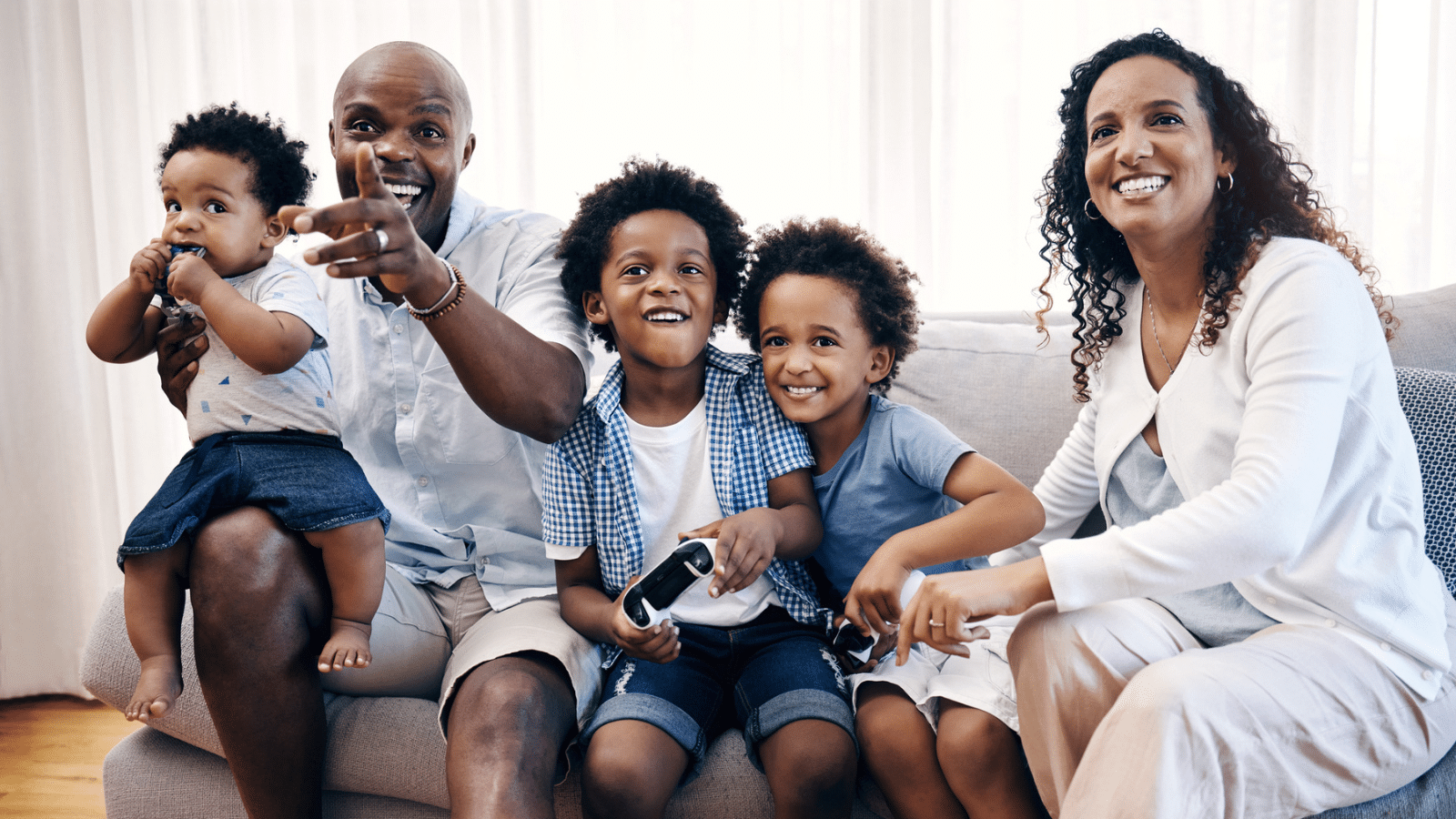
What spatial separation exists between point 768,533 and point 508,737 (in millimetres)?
393

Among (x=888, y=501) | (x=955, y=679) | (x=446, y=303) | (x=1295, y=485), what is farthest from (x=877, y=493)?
(x=446, y=303)

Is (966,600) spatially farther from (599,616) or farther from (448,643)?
(448,643)

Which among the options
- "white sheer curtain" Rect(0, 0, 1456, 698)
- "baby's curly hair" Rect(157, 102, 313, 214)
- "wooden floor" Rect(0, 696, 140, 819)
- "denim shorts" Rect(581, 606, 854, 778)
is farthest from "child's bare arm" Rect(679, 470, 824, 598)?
"wooden floor" Rect(0, 696, 140, 819)

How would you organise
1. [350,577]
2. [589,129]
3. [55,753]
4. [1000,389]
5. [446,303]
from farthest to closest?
1. [589,129]
2. [55,753]
3. [1000,389]
4. [350,577]
5. [446,303]

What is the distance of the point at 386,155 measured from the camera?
1365 millimetres

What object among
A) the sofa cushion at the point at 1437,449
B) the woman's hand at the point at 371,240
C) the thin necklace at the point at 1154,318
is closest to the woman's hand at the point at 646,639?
the woman's hand at the point at 371,240

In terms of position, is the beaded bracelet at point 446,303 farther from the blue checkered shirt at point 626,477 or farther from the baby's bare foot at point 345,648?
the baby's bare foot at point 345,648

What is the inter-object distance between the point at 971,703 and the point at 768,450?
0.43m

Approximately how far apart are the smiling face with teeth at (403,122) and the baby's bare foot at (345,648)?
1.99ft

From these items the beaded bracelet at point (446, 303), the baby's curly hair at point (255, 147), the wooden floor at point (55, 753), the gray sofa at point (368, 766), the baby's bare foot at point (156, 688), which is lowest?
the wooden floor at point (55, 753)

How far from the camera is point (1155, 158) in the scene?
3.65 ft

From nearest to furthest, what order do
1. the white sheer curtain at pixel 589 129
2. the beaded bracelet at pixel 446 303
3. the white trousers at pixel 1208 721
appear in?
the white trousers at pixel 1208 721 → the beaded bracelet at pixel 446 303 → the white sheer curtain at pixel 589 129

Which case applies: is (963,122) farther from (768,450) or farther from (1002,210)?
(768,450)

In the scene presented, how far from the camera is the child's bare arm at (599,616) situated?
1.15 metres
